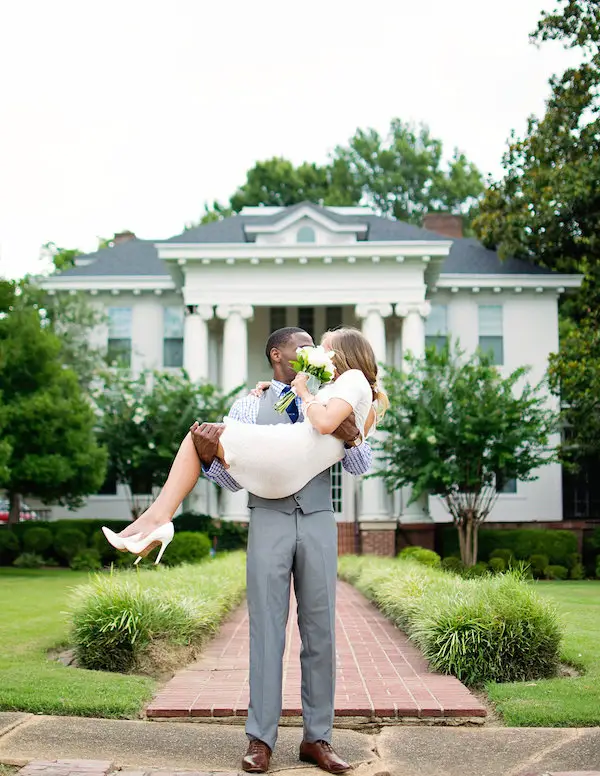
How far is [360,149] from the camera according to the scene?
53.1 metres

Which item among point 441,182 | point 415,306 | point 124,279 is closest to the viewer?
point 415,306

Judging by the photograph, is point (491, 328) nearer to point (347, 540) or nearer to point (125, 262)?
point (347, 540)

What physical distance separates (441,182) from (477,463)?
30094 millimetres

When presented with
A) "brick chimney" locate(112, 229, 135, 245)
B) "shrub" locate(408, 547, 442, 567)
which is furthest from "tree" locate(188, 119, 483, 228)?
"shrub" locate(408, 547, 442, 567)

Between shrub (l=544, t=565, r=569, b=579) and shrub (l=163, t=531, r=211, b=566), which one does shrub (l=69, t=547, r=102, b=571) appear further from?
shrub (l=544, t=565, r=569, b=579)

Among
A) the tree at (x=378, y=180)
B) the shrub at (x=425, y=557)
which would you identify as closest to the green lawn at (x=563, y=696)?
the shrub at (x=425, y=557)

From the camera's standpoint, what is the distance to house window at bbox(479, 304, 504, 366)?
97.2ft

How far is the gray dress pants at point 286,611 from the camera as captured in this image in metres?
4.79

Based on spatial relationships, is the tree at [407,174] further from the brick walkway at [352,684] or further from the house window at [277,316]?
the brick walkway at [352,684]

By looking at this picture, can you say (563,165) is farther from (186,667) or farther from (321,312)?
(186,667)

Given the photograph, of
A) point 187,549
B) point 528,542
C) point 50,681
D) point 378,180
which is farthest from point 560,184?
point 378,180

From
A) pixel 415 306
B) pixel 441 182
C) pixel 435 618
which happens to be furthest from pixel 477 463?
pixel 441 182

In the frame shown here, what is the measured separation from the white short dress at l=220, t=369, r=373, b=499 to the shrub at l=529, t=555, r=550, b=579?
19028 mm

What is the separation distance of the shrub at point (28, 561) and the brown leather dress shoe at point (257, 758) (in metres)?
19.8
